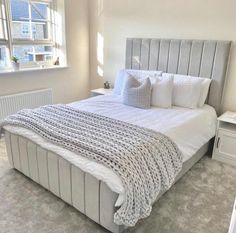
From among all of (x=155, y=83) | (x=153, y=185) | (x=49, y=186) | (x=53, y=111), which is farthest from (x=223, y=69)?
(x=49, y=186)

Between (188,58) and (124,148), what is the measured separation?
189cm

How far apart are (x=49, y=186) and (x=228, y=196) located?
1.72m

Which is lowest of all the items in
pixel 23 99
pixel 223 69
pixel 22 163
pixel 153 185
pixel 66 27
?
pixel 22 163

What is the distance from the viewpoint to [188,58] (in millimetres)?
3145

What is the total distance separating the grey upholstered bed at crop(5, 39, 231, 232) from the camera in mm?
1785

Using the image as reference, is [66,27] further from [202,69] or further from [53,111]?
[202,69]

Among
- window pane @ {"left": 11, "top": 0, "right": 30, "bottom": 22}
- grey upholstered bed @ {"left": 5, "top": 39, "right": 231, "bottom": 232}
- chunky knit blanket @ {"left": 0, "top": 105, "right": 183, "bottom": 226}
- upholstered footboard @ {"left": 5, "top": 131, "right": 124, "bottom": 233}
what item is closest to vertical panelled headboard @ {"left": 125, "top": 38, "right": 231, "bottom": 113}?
grey upholstered bed @ {"left": 5, "top": 39, "right": 231, "bottom": 232}

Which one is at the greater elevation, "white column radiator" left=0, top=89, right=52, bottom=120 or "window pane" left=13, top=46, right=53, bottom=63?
"window pane" left=13, top=46, right=53, bottom=63

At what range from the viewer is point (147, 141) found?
198 cm

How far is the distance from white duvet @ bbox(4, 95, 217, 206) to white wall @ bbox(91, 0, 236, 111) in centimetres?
66

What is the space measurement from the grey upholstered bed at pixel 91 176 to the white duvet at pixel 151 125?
89 millimetres

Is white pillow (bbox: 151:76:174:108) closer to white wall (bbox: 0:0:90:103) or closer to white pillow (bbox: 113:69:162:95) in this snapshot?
white pillow (bbox: 113:69:162:95)

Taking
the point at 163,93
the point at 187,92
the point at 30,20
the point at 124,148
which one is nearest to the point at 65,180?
the point at 124,148

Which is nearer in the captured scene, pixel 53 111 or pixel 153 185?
pixel 153 185
